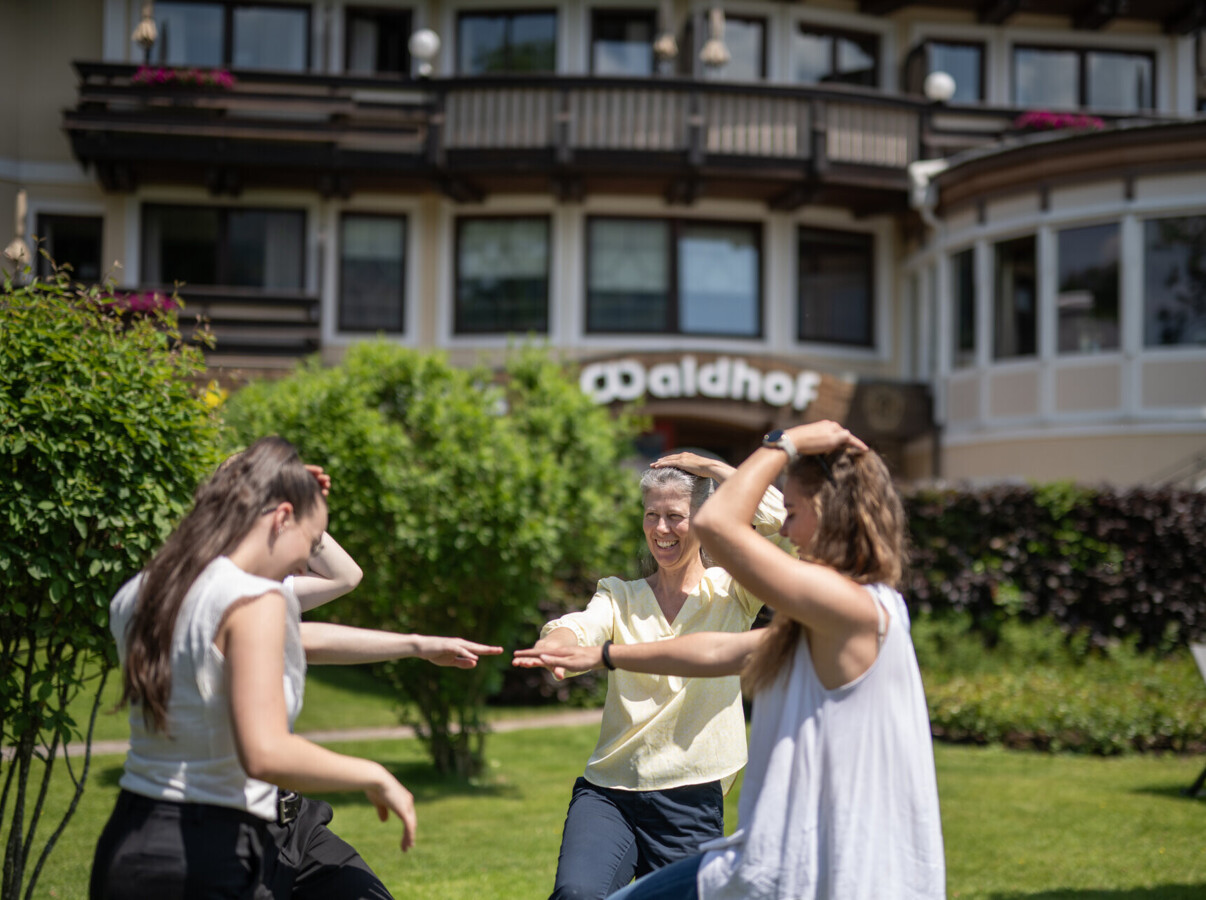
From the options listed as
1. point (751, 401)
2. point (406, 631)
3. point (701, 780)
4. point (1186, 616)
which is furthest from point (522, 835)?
point (751, 401)

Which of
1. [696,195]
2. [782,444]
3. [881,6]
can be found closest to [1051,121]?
[881,6]

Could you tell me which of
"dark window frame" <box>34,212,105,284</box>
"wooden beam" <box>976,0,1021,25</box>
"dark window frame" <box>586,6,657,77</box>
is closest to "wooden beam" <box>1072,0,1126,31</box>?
"wooden beam" <box>976,0,1021,25</box>

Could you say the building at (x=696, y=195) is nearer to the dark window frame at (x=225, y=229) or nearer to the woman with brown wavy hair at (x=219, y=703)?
the dark window frame at (x=225, y=229)

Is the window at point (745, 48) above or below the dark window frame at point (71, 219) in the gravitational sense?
above

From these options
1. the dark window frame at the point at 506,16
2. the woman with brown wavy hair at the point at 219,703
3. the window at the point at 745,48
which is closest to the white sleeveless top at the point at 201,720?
the woman with brown wavy hair at the point at 219,703

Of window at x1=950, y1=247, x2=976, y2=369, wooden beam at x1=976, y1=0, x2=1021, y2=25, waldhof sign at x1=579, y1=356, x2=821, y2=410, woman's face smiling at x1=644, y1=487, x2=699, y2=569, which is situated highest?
wooden beam at x1=976, y1=0, x2=1021, y2=25

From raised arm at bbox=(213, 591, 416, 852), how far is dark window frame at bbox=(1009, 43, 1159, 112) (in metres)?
22.0

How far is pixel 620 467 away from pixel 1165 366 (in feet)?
29.4

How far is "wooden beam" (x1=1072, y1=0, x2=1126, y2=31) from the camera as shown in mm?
21359

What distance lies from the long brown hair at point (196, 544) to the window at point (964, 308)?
18112mm

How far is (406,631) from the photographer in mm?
10828

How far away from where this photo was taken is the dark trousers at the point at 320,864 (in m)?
3.87

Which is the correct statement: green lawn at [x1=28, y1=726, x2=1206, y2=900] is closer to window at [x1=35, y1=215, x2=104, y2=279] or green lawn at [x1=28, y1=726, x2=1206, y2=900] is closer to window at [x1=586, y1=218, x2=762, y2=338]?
window at [x1=586, y1=218, x2=762, y2=338]

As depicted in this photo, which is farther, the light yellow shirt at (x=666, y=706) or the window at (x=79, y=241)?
the window at (x=79, y=241)
